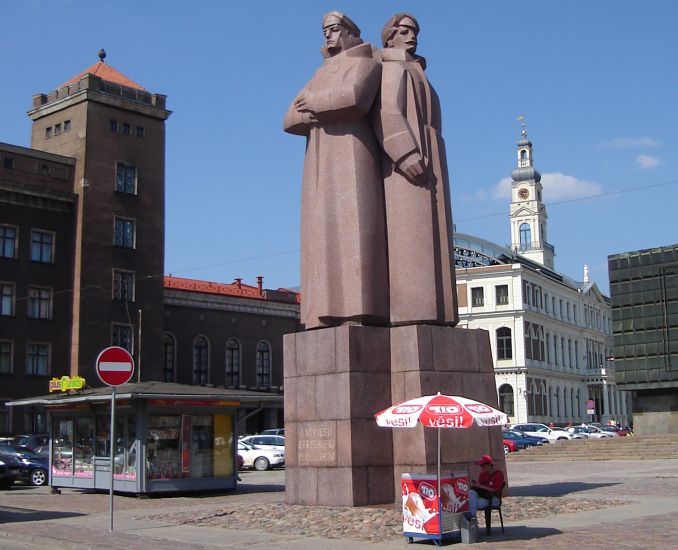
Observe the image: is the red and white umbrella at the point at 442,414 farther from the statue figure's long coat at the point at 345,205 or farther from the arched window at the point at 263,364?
the arched window at the point at 263,364

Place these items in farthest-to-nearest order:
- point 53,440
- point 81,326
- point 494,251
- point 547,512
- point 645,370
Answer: point 494,251
point 81,326
point 645,370
point 53,440
point 547,512

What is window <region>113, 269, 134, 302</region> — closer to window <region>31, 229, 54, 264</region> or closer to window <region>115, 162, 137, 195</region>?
window <region>31, 229, 54, 264</region>

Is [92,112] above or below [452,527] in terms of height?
above

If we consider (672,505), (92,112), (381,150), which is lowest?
(672,505)

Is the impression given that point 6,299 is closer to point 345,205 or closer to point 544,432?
point 544,432

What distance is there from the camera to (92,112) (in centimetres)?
5944

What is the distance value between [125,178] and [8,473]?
3449 centimetres

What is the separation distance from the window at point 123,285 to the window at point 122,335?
1.75 m

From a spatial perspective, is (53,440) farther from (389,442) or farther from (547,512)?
(547,512)

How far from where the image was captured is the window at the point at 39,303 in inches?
2224

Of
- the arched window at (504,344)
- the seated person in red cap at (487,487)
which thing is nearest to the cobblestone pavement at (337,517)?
the seated person in red cap at (487,487)

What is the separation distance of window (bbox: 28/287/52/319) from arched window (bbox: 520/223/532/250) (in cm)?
8922

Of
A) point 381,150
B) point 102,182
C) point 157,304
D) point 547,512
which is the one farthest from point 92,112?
point 547,512

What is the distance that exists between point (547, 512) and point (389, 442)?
3.00 metres
